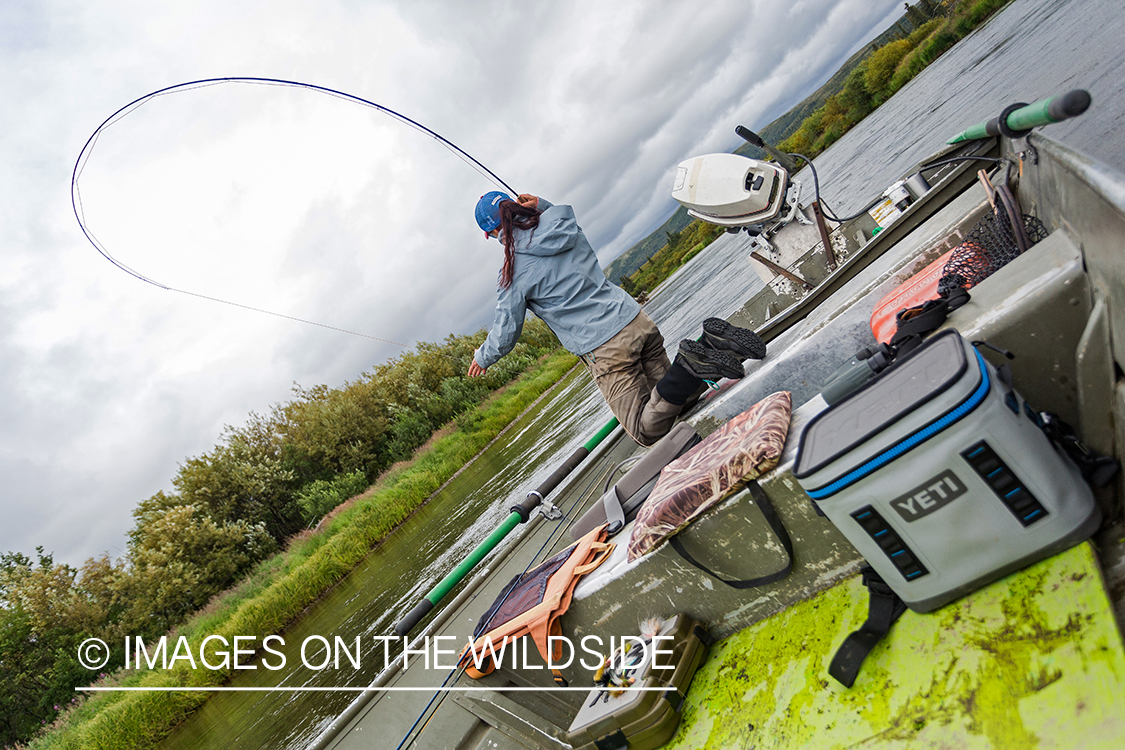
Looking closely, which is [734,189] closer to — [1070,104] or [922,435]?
[1070,104]

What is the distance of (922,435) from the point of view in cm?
125

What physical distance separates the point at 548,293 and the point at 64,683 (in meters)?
19.2

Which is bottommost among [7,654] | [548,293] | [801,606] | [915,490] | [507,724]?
[801,606]

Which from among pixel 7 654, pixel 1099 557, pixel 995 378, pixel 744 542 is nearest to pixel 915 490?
pixel 995 378

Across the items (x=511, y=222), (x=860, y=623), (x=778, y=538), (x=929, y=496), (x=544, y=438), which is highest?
(x=511, y=222)

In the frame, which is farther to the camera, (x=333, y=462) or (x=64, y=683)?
(x=333, y=462)

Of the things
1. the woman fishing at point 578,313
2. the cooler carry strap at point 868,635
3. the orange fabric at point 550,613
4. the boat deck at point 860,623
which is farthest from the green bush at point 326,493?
the cooler carry strap at point 868,635

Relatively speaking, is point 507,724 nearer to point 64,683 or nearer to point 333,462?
point 64,683

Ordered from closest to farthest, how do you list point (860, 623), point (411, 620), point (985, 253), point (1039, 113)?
point (860, 623) → point (1039, 113) → point (985, 253) → point (411, 620)

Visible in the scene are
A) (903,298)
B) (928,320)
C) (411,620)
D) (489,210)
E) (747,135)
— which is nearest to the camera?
(928,320)

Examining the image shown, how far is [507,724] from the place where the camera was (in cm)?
239

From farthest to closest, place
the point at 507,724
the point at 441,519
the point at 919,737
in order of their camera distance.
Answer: the point at 441,519
the point at 507,724
the point at 919,737

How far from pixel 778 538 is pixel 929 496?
60 cm

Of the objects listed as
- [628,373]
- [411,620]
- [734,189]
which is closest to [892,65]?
[734,189]
